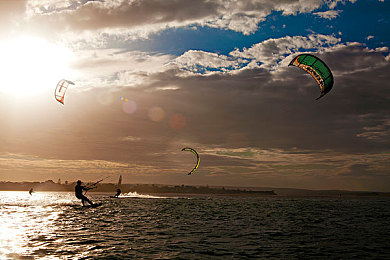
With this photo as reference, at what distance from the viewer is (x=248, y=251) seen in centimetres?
1529

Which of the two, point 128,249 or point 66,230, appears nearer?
point 128,249

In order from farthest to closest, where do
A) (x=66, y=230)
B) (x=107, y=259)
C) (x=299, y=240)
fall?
(x=66, y=230), (x=299, y=240), (x=107, y=259)

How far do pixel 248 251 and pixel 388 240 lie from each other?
10.8m

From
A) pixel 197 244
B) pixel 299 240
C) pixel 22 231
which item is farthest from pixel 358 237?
pixel 22 231

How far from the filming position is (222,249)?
1557cm

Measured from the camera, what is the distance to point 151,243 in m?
16.8

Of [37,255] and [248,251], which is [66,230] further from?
[248,251]

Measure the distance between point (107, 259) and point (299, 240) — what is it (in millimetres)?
11797

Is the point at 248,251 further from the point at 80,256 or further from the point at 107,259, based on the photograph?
the point at 80,256

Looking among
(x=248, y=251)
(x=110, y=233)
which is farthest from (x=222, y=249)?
(x=110, y=233)

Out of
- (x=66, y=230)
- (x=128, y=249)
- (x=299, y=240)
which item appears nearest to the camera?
(x=128, y=249)

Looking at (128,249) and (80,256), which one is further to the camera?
(128,249)

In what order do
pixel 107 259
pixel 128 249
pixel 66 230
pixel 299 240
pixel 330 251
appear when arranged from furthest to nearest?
pixel 66 230 → pixel 299 240 → pixel 330 251 → pixel 128 249 → pixel 107 259

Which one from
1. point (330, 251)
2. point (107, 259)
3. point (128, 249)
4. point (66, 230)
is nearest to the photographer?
point (107, 259)
